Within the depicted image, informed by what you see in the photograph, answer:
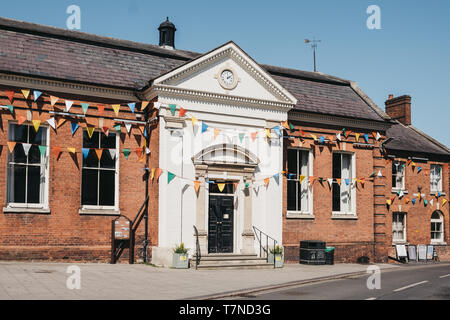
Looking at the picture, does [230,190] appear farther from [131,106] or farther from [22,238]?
[22,238]

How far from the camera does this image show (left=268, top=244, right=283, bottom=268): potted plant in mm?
20891

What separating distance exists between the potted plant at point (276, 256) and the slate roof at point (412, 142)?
10.3 m

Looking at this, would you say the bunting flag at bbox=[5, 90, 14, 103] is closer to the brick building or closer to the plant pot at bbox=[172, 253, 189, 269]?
the brick building

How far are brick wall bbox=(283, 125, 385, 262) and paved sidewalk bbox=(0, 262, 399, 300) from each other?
2713 millimetres

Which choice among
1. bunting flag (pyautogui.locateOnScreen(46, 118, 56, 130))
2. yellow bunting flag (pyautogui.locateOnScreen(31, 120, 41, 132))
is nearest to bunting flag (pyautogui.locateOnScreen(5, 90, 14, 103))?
yellow bunting flag (pyautogui.locateOnScreen(31, 120, 41, 132))

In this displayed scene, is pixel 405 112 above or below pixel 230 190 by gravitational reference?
above

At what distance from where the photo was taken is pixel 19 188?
62.8 feet

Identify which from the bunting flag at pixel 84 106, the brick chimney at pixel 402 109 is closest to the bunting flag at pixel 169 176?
the bunting flag at pixel 84 106

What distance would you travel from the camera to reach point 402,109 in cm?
3434

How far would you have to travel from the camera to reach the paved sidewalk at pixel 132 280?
41.2 ft

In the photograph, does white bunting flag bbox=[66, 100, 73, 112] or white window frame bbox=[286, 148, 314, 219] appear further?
white window frame bbox=[286, 148, 314, 219]

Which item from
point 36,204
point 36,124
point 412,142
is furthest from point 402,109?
point 36,204
